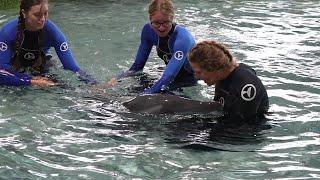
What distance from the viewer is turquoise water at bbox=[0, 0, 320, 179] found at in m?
Result: 4.52

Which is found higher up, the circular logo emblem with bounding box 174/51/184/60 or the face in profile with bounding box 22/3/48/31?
the face in profile with bounding box 22/3/48/31

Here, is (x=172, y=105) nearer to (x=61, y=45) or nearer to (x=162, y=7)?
(x=162, y=7)

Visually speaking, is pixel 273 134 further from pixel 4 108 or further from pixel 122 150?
pixel 4 108

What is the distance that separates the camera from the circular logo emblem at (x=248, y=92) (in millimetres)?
5086

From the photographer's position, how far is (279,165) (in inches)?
181

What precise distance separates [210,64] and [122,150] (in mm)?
1181

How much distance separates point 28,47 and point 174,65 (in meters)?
2.09

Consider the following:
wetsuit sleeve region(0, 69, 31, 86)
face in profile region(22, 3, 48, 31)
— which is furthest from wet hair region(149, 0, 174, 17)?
wetsuit sleeve region(0, 69, 31, 86)

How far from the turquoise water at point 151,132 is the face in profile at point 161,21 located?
35.7 inches

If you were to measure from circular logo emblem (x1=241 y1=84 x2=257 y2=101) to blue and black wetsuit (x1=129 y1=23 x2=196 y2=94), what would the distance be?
1.45 metres

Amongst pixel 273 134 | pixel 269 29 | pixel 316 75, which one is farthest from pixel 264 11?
pixel 273 134

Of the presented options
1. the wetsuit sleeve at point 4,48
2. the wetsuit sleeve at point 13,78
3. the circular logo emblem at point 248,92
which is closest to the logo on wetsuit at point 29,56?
the wetsuit sleeve at point 4,48

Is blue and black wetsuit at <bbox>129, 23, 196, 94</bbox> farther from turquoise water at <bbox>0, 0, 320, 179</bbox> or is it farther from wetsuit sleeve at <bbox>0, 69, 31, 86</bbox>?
wetsuit sleeve at <bbox>0, 69, 31, 86</bbox>

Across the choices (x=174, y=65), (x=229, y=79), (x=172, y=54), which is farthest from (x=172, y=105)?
(x=172, y=54)
